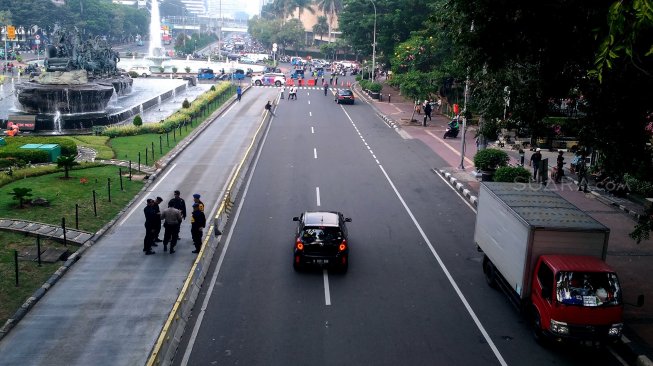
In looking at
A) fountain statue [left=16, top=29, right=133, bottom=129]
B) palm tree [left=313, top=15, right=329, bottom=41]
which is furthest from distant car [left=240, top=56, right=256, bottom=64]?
fountain statue [left=16, top=29, right=133, bottom=129]

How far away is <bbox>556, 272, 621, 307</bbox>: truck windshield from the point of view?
12516 millimetres

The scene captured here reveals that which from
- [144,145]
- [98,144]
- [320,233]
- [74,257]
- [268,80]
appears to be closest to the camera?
[320,233]

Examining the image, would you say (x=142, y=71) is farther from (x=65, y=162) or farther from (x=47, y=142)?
(x=65, y=162)

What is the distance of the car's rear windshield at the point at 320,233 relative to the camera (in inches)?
659

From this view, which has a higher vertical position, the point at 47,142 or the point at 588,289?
the point at 588,289

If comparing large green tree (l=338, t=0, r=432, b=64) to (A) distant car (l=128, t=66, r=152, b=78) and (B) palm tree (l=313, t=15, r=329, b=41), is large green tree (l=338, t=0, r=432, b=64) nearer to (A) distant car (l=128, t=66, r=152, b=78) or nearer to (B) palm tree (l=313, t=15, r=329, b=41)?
(A) distant car (l=128, t=66, r=152, b=78)

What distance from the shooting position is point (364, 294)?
51.5 feet

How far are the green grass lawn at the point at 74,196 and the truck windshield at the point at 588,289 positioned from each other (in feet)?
46.5

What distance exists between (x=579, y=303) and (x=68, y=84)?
143ft

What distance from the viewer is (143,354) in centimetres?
1219

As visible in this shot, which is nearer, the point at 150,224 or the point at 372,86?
the point at 150,224

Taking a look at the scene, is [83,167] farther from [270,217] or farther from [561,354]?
[561,354]

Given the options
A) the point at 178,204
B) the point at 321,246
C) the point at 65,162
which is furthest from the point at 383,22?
the point at 321,246

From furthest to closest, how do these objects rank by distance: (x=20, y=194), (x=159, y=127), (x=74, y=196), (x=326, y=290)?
(x=159, y=127) → (x=74, y=196) → (x=20, y=194) → (x=326, y=290)
